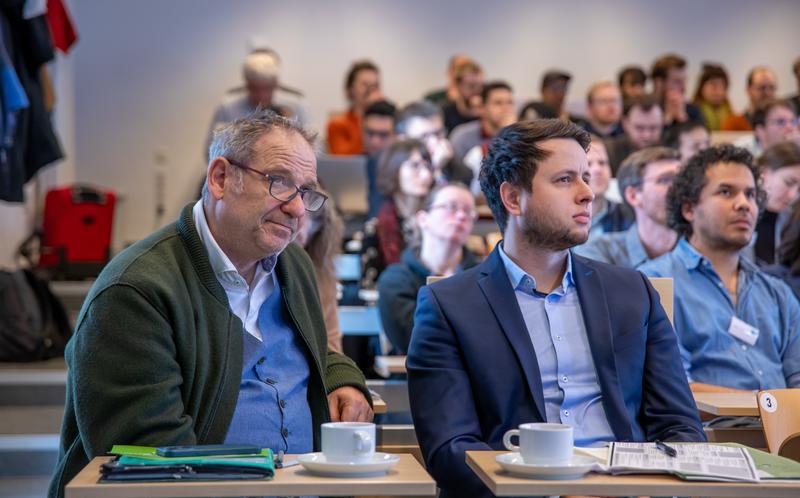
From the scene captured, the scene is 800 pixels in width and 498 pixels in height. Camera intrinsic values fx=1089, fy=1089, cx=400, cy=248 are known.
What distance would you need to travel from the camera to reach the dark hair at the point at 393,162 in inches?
218

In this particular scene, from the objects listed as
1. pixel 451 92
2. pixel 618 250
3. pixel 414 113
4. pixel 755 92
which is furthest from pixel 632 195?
pixel 755 92

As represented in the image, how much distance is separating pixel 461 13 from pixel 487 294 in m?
7.63

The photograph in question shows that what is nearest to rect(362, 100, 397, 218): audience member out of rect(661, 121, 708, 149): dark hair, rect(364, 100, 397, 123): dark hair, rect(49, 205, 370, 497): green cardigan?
rect(364, 100, 397, 123): dark hair

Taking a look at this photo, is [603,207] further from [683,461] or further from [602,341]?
[683,461]

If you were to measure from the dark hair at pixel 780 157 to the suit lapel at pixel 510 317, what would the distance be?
315cm

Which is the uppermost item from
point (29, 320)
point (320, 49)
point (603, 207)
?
point (320, 49)

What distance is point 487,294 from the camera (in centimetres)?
239

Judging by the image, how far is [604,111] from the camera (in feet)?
24.2

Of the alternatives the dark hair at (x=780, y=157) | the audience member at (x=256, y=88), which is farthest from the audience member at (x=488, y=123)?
the dark hair at (x=780, y=157)

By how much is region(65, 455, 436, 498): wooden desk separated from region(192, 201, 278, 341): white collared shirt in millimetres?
633

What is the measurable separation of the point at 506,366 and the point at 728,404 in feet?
2.13

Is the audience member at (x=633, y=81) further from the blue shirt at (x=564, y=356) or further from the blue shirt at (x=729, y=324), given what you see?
the blue shirt at (x=564, y=356)

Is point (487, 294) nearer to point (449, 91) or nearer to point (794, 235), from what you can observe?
point (794, 235)

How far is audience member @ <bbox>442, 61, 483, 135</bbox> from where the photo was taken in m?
7.93
